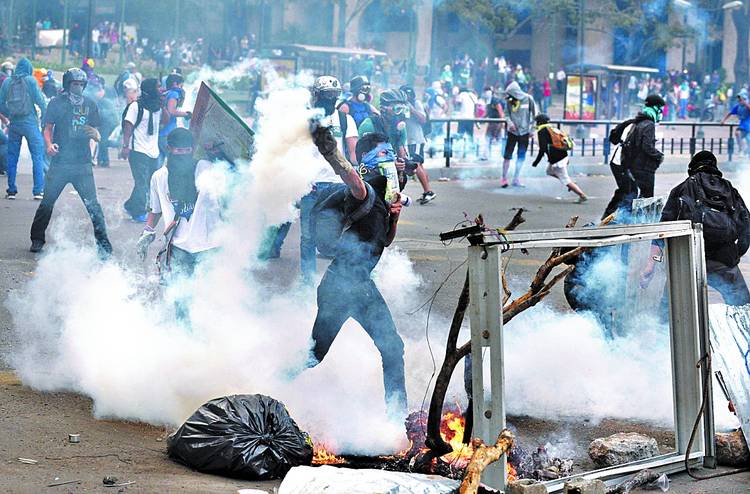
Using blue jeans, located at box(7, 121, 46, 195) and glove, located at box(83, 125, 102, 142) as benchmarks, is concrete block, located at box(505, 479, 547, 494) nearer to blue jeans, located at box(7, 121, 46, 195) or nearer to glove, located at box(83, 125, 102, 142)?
glove, located at box(83, 125, 102, 142)

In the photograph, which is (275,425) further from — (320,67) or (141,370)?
(320,67)

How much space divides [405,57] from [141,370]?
1649 centimetres

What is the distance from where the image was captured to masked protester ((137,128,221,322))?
613cm

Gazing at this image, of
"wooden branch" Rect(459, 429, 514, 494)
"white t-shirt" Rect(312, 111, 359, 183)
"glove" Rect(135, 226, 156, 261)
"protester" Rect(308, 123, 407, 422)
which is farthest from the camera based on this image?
"glove" Rect(135, 226, 156, 261)

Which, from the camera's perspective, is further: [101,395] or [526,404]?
[526,404]

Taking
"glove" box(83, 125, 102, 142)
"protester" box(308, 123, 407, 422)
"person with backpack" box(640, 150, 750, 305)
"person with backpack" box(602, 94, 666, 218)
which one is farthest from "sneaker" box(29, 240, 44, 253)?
"person with backpack" box(640, 150, 750, 305)

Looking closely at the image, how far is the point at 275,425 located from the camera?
15.4 feet

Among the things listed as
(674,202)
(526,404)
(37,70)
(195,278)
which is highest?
(37,70)

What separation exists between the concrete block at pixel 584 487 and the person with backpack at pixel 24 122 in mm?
10122

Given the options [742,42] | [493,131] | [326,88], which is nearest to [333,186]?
[326,88]

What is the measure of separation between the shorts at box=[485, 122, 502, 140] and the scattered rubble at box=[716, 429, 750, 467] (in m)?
15.9

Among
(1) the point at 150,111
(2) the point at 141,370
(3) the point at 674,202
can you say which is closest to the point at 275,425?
(2) the point at 141,370

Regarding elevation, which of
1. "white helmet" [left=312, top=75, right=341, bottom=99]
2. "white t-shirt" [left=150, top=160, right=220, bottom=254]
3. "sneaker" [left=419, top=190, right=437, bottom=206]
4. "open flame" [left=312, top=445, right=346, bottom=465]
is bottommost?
"open flame" [left=312, top=445, right=346, bottom=465]

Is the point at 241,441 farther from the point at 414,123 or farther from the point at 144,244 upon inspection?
the point at 414,123
